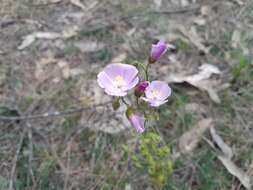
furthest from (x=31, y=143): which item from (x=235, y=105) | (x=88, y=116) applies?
(x=235, y=105)

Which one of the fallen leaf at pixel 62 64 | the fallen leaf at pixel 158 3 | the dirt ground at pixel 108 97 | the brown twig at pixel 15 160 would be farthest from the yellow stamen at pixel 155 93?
the fallen leaf at pixel 158 3

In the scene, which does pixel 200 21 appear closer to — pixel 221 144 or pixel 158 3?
pixel 158 3

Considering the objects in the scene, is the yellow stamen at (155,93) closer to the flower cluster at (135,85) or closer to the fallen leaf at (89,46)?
the flower cluster at (135,85)

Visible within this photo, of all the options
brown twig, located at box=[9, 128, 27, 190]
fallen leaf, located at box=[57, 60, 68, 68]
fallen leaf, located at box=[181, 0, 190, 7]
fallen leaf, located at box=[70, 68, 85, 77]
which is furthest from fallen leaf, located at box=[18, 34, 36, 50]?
fallen leaf, located at box=[181, 0, 190, 7]

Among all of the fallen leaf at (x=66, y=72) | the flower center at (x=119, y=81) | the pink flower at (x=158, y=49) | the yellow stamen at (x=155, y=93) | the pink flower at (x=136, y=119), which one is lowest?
the fallen leaf at (x=66, y=72)

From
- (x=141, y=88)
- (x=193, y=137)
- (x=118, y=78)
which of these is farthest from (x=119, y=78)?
(x=193, y=137)

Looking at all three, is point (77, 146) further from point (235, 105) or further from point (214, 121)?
point (235, 105)
